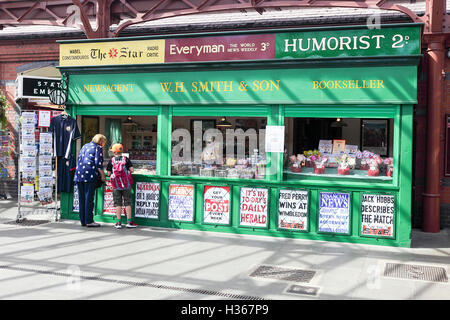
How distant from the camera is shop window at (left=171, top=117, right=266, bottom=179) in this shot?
8.97 meters

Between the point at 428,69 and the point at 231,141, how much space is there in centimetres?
424

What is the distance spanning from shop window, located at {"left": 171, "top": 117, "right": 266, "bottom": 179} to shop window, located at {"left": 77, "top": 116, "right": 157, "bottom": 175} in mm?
599

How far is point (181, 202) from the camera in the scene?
903cm

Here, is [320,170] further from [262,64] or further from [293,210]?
[262,64]

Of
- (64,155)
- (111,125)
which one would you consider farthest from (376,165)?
(64,155)

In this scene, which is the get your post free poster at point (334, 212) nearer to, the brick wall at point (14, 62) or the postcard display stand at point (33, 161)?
the postcard display stand at point (33, 161)

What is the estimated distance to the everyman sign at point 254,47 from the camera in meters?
7.79

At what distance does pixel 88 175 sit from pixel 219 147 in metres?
2.67

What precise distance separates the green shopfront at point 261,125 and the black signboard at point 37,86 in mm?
1065

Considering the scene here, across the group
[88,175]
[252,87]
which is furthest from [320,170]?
[88,175]

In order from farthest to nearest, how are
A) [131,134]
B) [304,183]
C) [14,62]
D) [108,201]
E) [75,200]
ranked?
[14,62] < [131,134] < [75,200] < [108,201] < [304,183]

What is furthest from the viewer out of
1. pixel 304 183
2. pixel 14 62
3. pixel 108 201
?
pixel 14 62

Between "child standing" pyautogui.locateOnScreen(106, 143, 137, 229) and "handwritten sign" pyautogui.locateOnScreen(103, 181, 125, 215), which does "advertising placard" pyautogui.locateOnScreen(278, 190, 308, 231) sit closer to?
"child standing" pyautogui.locateOnScreen(106, 143, 137, 229)

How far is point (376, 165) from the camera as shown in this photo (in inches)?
328
